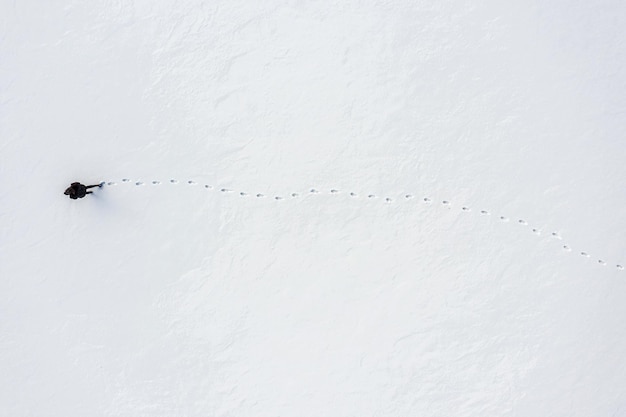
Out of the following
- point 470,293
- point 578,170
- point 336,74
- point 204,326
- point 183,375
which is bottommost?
point 183,375

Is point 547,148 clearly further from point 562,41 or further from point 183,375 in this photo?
point 183,375

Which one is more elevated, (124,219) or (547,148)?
(547,148)

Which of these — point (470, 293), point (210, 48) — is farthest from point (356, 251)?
point (210, 48)

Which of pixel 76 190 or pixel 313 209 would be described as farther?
pixel 313 209

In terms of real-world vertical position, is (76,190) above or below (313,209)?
below

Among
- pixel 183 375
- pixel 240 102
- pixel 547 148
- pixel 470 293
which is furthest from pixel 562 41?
pixel 183 375

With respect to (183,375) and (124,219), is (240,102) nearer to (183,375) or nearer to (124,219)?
(124,219)
